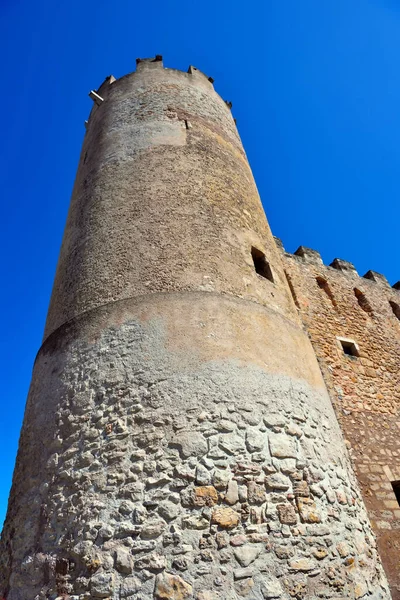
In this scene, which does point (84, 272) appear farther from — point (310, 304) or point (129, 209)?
point (310, 304)

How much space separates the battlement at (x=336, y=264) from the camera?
28.9 feet

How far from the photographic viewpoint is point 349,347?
26.2ft

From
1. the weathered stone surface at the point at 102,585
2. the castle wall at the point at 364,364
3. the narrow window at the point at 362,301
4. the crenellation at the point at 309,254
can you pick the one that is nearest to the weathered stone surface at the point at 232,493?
the weathered stone surface at the point at 102,585

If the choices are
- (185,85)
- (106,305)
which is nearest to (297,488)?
(106,305)

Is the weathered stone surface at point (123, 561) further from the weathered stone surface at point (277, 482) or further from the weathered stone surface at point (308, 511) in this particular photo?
the weathered stone surface at point (308, 511)

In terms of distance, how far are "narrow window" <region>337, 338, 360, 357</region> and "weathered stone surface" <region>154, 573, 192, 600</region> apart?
5795 mm

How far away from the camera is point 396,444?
22.2 feet

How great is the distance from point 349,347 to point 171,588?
241 inches

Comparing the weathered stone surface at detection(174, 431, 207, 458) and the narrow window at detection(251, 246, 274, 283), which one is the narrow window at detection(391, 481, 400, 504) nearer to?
the narrow window at detection(251, 246, 274, 283)

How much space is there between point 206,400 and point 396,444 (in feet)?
15.4

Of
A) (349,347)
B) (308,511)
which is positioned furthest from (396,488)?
(308,511)

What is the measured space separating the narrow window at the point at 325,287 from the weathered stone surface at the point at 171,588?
261 inches

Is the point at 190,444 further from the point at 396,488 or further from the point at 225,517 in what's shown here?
the point at 396,488

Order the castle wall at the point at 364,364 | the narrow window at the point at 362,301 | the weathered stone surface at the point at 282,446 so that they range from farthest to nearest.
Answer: the narrow window at the point at 362,301
the castle wall at the point at 364,364
the weathered stone surface at the point at 282,446
